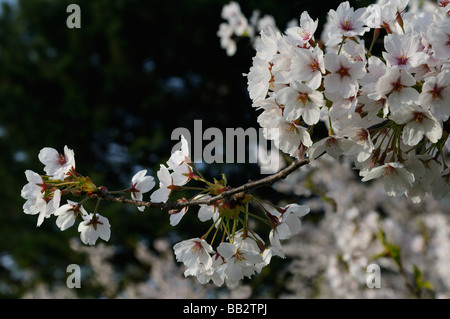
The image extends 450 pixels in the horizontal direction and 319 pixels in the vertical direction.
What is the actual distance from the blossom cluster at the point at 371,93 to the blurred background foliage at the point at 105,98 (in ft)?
16.7

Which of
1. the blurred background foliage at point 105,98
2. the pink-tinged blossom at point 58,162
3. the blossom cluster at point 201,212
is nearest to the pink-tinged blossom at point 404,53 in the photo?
the blossom cluster at point 201,212

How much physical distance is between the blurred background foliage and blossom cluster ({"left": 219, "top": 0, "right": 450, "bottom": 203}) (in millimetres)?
5101

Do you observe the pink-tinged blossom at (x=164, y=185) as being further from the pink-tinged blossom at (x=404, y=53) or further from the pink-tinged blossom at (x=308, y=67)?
the pink-tinged blossom at (x=404, y=53)

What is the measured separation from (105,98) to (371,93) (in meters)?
6.44

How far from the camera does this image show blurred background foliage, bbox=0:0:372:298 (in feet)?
19.8

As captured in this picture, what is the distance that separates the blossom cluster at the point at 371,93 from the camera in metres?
0.56

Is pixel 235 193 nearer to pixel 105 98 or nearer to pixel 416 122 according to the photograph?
pixel 416 122

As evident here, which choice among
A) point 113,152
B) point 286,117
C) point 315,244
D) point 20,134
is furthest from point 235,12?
point 20,134

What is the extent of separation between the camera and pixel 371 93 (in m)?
0.57

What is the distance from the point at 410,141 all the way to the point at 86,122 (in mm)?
6466

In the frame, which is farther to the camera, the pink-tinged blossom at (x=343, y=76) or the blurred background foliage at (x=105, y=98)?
the blurred background foliage at (x=105, y=98)

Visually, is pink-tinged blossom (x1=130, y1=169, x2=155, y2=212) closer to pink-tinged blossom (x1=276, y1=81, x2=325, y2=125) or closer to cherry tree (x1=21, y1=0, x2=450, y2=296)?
cherry tree (x1=21, y1=0, x2=450, y2=296)

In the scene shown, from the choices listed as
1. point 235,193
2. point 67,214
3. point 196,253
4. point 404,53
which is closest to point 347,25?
point 404,53
